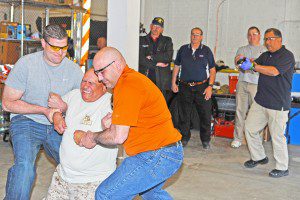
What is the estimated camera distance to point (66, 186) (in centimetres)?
408

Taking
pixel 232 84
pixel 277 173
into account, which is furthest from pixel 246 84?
pixel 277 173

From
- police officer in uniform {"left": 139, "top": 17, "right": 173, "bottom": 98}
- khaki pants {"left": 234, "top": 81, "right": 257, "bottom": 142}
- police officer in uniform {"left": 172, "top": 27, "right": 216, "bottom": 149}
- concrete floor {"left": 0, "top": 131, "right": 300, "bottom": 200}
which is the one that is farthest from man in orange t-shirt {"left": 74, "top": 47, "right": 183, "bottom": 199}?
khaki pants {"left": 234, "top": 81, "right": 257, "bottom": 142}

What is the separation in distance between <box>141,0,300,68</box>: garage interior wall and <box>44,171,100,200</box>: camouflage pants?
8811mm

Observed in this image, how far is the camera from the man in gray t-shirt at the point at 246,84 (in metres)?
8.00

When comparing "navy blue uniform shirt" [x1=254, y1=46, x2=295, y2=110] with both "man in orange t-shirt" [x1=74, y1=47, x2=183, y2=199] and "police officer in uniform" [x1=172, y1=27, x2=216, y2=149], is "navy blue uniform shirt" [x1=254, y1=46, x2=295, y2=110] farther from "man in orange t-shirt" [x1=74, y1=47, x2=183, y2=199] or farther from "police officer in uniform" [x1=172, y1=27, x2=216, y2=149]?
"man in orange t-shirt" [x1=74, y1=47, x2=183, y2=199]

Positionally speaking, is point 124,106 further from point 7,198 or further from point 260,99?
point 260,99

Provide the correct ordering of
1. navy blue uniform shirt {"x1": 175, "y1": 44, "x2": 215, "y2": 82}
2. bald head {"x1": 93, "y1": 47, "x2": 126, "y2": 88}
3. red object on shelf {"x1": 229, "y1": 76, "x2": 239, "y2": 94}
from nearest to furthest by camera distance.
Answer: bald head {"x1": 93, "y1": 47, "x2": 126, "y2": 88} → navy blue uniform shirt {"x1": 175, "y1": 44, "x2": 215, "y2": 82} → red object on shelf {"x1": 229, "y1": 76, "x2": 239, "y2": 94}

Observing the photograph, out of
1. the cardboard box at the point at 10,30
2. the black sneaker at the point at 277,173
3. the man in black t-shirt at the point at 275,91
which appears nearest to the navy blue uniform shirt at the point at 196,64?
the man in black t-shirt at the point at 275,91

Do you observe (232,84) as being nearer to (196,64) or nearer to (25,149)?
(196,64)

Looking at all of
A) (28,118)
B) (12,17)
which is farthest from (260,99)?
(12,17)

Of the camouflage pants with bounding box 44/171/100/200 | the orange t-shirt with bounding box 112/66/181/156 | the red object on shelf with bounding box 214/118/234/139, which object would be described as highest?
the orange t-shirt with bounding box 112/66/181/156

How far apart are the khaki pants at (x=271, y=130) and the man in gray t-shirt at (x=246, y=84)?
4.83ft

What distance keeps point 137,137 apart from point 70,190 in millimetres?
984

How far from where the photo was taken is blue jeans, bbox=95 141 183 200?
337cm
